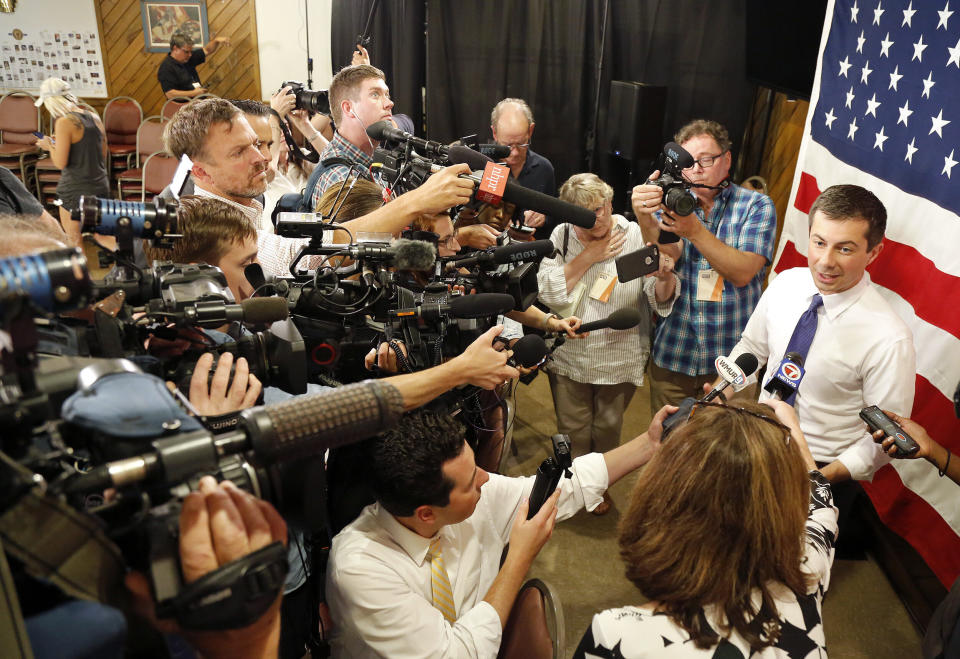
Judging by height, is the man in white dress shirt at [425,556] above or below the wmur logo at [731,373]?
below

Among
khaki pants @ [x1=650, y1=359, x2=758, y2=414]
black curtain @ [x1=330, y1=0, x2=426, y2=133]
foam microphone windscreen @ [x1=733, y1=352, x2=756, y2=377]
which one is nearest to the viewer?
foam microphone windscreen @ [x1=733, y1=352, x2=756, y2=377]

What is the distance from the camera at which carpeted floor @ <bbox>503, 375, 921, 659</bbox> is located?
7.25ft

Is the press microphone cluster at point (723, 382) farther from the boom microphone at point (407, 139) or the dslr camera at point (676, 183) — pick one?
the boom microphone at point (407, 139)

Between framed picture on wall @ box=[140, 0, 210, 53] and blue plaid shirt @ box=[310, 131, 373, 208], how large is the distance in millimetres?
4472

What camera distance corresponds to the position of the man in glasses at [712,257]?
7.98 feet

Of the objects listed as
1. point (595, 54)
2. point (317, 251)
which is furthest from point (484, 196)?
point (595, 54)

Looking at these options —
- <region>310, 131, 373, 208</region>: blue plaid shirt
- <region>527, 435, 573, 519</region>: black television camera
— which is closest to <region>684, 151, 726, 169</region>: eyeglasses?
<region>310, 131, 373, 208</region>: blue plaid shirt

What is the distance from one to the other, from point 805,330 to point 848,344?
12cm

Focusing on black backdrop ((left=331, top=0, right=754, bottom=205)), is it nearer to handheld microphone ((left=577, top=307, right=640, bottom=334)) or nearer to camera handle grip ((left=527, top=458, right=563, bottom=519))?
A: handheld microphone ((left=577, top=307, right=640, bottom=334))

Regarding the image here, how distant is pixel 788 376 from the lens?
1696mm

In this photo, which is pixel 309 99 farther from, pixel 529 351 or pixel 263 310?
pixel 263 310

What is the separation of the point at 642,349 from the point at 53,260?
2326 mm

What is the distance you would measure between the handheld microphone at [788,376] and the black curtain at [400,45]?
3870 mm

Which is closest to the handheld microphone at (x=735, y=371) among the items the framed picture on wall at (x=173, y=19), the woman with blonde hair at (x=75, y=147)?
the woman with blonde hair at (x=75, y=147)
